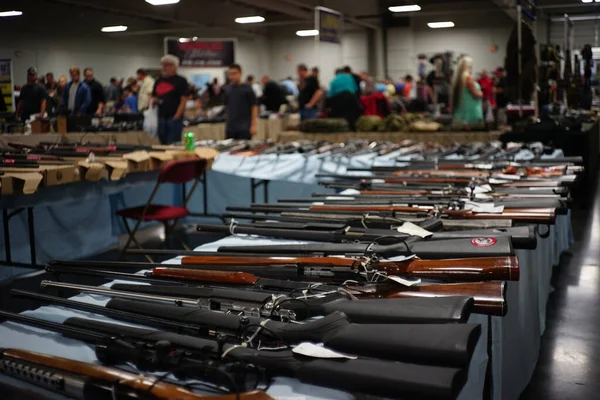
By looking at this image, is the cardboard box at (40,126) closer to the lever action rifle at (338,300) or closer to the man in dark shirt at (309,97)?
the lever action rifle at (338,300)

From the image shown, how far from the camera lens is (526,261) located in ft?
9.48

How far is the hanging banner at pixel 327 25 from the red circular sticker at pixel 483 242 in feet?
25.0

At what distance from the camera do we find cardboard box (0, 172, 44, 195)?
3750mm

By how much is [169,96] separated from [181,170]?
2.45 m

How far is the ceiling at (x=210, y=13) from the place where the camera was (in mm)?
5878

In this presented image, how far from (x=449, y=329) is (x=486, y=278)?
19.0 inches

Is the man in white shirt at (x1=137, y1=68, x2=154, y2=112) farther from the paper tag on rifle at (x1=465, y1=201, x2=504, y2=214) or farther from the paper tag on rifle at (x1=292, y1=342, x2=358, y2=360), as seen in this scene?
the paper tag on rifle at (x1=292, y1=342, x2=358, y2=360)

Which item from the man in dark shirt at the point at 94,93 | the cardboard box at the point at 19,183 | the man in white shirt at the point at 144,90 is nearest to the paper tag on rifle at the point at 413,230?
the cardboard box at the point at 19,183

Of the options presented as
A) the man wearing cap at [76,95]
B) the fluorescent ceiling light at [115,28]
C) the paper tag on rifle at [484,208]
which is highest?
the fluorescent ceiling light at [115,28]

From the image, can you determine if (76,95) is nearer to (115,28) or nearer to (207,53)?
(115,28)

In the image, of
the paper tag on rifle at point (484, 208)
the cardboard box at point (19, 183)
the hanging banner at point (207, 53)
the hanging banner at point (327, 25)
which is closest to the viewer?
the paper tag on rifle at point (484, 208)

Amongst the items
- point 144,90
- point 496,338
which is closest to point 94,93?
point 144,90

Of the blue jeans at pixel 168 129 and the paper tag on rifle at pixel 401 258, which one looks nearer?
the paper tag on rifle at pixel 401 258

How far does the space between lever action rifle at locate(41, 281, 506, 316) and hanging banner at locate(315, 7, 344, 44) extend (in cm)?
794
